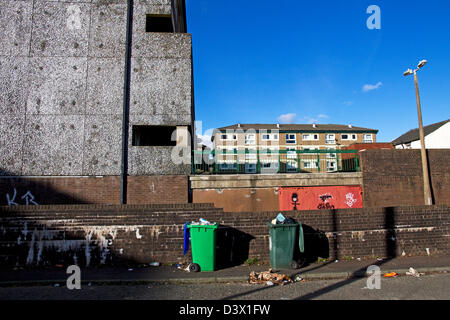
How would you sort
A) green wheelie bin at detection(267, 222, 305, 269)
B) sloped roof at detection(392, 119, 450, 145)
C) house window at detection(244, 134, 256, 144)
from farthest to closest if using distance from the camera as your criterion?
house window at detection(244, 134, 256, 144) → sloped roof at detection(392, 119, 450, 145) → green wheelie bin at detection(267, 222, 305, 269)

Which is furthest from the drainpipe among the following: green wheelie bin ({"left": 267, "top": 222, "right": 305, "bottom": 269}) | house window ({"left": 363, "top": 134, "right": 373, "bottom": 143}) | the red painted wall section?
house window ({"left": 363, "top": 134, "right": 373, "bottom": 143})

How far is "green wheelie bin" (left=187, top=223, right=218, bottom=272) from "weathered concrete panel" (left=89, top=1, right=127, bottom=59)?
7348 millimetres

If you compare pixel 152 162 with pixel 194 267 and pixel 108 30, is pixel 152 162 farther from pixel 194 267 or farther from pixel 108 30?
pixel 108 30

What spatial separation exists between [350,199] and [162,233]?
302 inches

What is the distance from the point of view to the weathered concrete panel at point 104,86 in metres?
10.0

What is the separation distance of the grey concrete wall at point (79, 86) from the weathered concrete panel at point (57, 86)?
32 mm

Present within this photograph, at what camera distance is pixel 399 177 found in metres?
11.3

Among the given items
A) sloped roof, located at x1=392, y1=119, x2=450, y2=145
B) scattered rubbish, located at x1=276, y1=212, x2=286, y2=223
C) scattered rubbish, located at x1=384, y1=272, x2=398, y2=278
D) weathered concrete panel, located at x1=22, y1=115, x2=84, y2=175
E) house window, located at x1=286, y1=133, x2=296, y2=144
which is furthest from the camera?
house window, located at x1=286, y1=133, x2=296, y2=144

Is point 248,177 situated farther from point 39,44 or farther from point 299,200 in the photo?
point 39,44

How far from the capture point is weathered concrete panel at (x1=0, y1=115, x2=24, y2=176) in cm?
948

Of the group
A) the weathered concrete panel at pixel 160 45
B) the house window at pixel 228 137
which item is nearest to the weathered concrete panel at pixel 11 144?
the weathered concrete panel at pixel 160 45

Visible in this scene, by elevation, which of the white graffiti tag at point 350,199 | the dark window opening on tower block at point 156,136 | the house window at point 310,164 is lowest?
the white graffiti tag at point 350,199

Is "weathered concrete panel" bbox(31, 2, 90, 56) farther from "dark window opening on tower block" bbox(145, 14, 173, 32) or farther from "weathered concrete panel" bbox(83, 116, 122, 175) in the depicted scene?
"weathered concrete panel" bbox(83, 116, 122, 175)

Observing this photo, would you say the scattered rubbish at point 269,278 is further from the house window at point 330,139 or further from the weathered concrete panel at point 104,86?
the house window at point 330,139
